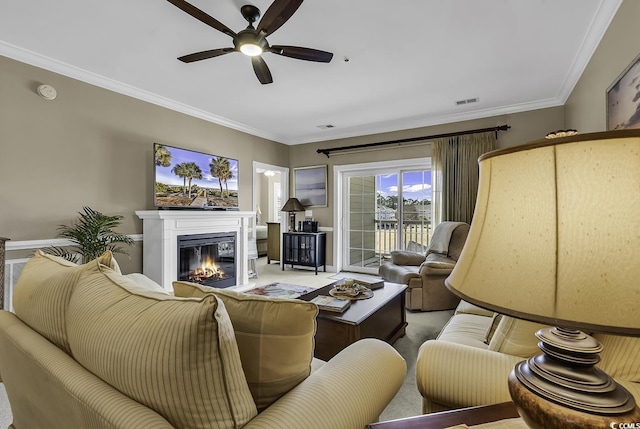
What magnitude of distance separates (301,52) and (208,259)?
3050 millimetres

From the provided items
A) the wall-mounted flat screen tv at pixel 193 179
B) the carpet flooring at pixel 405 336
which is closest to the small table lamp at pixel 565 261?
the carpet flooring at pixel 405 336

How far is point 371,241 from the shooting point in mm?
5617

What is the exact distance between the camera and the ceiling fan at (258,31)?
187cm

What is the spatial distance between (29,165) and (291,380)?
3.54 m

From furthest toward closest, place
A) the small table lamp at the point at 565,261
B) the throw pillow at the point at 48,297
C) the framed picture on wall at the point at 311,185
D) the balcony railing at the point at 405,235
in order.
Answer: the framed picture on wall at the point at 311,185 → the balcony railing at the point at 405,235 → the throw pillow at the point at 48,297 → the small table lamp at the point at 565,261

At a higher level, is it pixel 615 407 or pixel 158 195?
pixel 158 195

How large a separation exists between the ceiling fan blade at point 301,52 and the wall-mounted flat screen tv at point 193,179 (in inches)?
88.8

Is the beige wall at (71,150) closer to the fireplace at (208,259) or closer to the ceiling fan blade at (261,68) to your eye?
the fireplace at (208,259)

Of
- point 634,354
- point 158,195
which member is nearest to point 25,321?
point 634,354

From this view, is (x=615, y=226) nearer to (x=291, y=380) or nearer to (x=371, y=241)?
(x=291, y=380)

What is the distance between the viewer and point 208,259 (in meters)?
4.25

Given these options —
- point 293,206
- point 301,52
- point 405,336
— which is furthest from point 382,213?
point 301,52

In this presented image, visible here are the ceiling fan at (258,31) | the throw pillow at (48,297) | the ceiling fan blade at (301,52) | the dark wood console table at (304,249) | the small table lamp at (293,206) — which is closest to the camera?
the throw pillow at (48,297)

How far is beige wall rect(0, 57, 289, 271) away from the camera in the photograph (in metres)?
2.81
